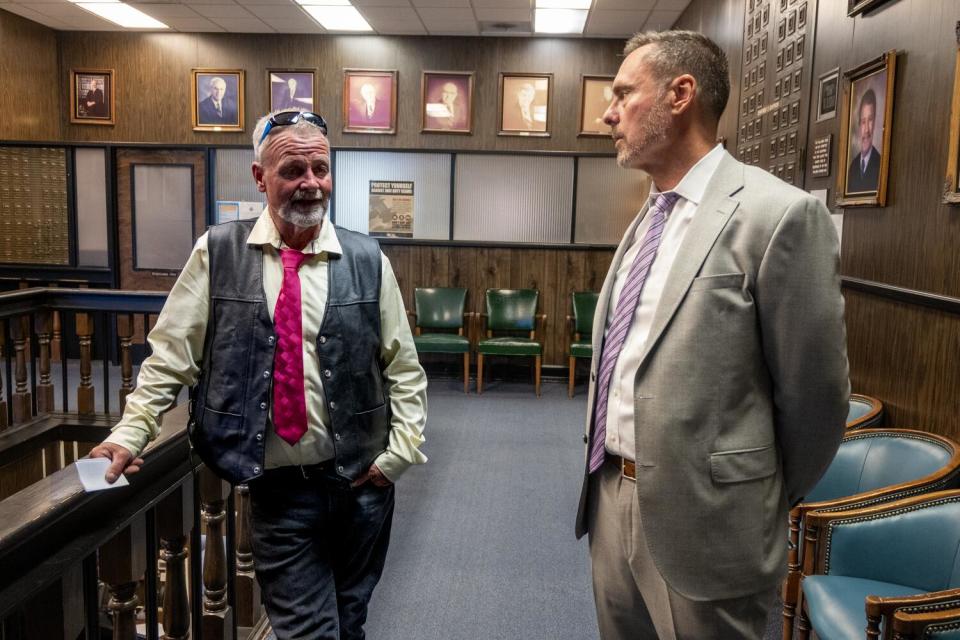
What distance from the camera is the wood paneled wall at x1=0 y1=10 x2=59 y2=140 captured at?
6981mm

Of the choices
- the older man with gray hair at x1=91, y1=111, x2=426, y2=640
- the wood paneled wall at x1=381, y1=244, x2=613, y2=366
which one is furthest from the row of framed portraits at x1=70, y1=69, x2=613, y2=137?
the older man with gray hair at x1=91, y1=111, x2=426, y2=640

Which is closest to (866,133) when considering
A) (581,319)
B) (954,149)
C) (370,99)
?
(954,149)

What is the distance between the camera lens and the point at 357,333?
1.77 m

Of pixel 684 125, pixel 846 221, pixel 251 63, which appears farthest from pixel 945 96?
pixel 251 63

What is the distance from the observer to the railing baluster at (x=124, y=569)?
141 cm

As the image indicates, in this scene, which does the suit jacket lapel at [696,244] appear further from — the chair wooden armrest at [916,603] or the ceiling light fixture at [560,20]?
the ceiling light fixture at [560,20]

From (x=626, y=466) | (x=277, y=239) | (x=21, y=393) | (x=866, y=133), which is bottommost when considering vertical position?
(x=21, y=393)

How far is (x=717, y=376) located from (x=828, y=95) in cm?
292

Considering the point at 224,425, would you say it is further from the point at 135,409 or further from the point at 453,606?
the point at 453,606

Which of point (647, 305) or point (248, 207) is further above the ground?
point (248, 207)

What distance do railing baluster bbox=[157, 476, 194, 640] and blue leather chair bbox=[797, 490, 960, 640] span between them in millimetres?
1555

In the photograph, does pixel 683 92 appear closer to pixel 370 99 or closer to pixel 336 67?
pixel 370 99

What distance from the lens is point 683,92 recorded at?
147cm

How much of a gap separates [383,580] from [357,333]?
A: 179 centimetres
